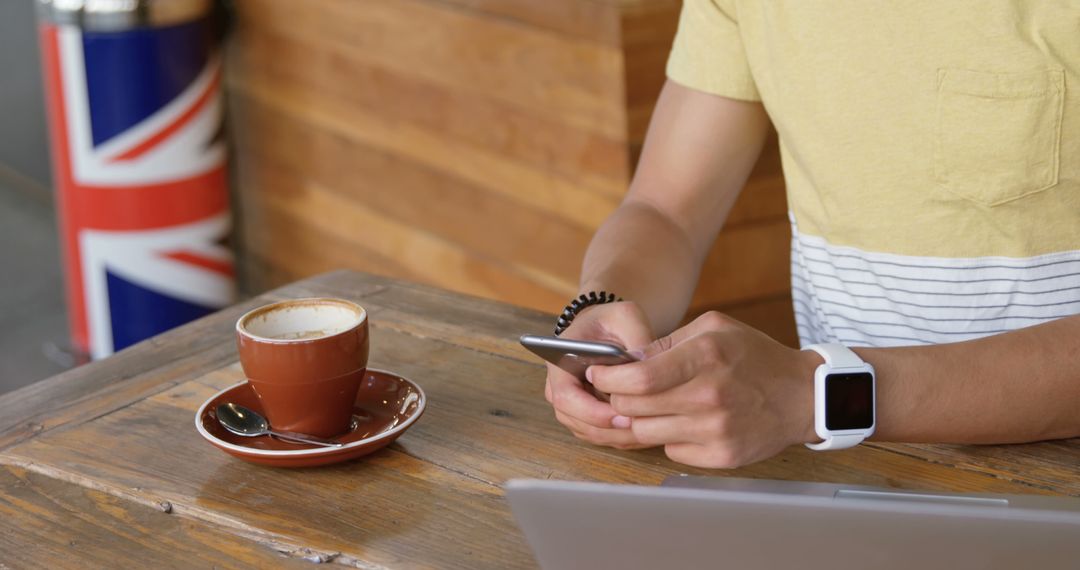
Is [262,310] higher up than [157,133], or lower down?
higher up

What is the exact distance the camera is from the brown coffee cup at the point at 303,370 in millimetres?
905

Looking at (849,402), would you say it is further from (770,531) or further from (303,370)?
(303,370)

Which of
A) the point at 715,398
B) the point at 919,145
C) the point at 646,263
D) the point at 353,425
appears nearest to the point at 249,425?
the point at 353,425

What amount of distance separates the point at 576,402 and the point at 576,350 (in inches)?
Answer: 2.4

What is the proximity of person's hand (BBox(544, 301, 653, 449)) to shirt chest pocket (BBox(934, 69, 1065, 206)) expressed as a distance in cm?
35

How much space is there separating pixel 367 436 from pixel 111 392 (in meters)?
0.29

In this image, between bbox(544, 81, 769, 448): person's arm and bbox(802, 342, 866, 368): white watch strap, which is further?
bbox(544, 81, 769, 448): person's arm

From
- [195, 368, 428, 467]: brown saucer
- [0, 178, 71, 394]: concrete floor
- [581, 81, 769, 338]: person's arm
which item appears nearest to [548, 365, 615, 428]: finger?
[195, 368, 428, 467]: brown saucer

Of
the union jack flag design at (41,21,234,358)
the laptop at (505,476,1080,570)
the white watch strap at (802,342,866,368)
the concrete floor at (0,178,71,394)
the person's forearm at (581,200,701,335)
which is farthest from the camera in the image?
the concrete floor at (0,178,71,394)

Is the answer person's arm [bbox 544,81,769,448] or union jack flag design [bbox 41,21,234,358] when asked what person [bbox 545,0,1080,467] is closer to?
person's arm [bbox 544,81,769,448]

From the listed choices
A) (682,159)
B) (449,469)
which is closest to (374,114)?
(682,159)

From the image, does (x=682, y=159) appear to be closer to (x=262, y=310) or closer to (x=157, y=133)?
(x=262, y=310)

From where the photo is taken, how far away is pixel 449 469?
924 mm

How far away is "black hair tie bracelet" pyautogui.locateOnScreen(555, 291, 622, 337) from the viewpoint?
1.13 m
